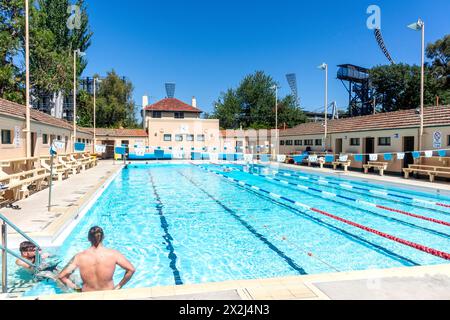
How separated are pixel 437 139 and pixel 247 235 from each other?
12.7 meters

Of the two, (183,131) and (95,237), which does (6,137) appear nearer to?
(95,237)

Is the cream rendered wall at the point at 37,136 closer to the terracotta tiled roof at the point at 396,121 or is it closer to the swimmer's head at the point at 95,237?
the swimmer's head at the point at 95,237

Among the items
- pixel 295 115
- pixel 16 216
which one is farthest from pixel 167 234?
pixel 295 115

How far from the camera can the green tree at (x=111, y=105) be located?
138 ft

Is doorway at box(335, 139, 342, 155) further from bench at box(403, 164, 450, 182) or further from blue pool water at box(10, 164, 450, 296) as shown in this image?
blue pool water at box(10, 164, 450, 296)

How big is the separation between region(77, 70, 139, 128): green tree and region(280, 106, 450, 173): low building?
1162 inches

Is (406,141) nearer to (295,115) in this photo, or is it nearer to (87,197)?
(87,197)

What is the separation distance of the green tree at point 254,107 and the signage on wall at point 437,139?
36182mm

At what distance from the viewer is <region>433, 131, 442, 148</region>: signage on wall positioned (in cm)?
1528

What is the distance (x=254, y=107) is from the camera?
55.2 metres

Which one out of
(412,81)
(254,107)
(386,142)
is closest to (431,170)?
(386,142)

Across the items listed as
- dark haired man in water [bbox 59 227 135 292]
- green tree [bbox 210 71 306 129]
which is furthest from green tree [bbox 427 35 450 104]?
dark haired man in water [bbox 59 227 135 292]

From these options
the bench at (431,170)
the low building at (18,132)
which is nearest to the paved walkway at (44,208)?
the low building at (18,132)

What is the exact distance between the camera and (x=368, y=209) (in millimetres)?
10172
